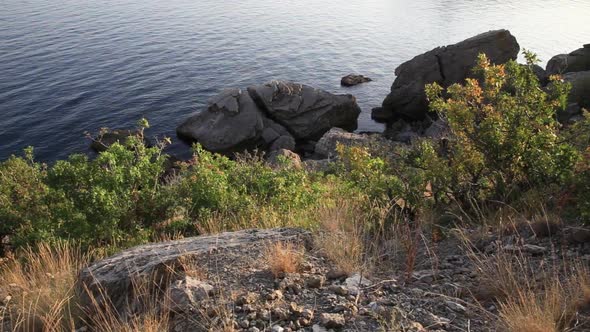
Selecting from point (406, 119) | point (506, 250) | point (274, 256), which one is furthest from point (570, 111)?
point (274, 256)

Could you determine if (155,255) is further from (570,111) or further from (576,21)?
(576,21)

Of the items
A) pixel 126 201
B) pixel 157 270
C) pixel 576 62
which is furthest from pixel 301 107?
pixel 157 270

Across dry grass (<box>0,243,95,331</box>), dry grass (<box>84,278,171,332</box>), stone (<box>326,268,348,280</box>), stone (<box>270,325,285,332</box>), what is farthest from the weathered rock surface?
stone (<box>270,325,285,332</box>)

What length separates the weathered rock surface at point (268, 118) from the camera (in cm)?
2933

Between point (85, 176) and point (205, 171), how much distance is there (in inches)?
91.9

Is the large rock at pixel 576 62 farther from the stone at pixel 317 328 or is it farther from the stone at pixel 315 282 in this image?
the stone at pixel 317 328

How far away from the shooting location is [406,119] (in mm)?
35562

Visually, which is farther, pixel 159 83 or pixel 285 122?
pixel 159 83

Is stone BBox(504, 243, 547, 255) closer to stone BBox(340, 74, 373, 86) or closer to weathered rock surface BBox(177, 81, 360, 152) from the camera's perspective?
weathered rock surface BBox(177, 81, 360, 152)

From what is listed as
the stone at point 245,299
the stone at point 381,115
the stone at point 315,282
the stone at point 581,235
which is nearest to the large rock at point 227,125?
the stone at point 381,115

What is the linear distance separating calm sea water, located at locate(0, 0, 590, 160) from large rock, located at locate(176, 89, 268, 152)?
1.62 m

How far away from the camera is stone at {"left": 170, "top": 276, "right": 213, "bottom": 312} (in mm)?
4914

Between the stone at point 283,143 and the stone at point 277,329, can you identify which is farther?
the stone at point 283,143

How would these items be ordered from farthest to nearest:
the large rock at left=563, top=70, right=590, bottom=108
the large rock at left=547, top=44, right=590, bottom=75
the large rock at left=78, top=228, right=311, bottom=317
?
1. the large rock at left=547, top=44, right=590, bottom=75
2. the large rock at left=563, top=70, right=590, bottom=108
3. the large rock at left=78, top=228, right=311, bottom=317
